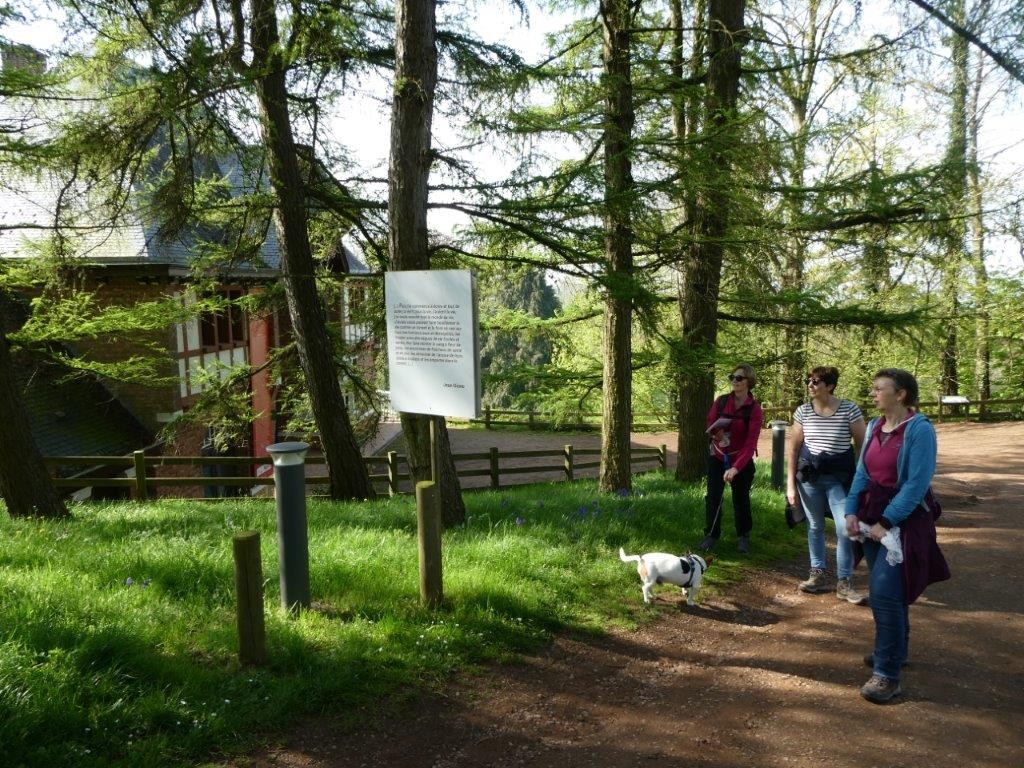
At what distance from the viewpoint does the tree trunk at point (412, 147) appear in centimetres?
645

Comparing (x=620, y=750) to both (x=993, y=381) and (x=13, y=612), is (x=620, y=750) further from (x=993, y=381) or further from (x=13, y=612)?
(x=993, y=381)

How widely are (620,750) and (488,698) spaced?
786 mm

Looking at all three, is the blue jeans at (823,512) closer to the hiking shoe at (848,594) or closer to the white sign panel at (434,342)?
the hiking shoe at (848,594)

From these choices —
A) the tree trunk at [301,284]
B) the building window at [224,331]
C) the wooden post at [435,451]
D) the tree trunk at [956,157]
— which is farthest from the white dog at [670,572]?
the building window at [224,331]

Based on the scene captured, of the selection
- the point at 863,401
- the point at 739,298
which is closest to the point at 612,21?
the point at 739,298

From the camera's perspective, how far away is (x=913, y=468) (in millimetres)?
3910

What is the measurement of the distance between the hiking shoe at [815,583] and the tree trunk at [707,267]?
335cm

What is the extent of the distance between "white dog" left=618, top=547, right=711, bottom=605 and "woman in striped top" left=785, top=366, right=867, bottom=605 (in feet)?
3.74

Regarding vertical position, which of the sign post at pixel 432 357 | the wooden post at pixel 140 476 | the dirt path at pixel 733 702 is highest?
the sign post at pixel 432 357

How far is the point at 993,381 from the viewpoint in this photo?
30109 millimetres

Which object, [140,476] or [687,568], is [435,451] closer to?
[687,568]

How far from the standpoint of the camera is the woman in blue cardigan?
3.94m

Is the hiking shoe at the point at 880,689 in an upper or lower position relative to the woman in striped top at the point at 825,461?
lower

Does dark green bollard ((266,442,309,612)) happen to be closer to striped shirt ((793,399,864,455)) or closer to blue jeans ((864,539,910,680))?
blue jeans ((864,539,910,680))
